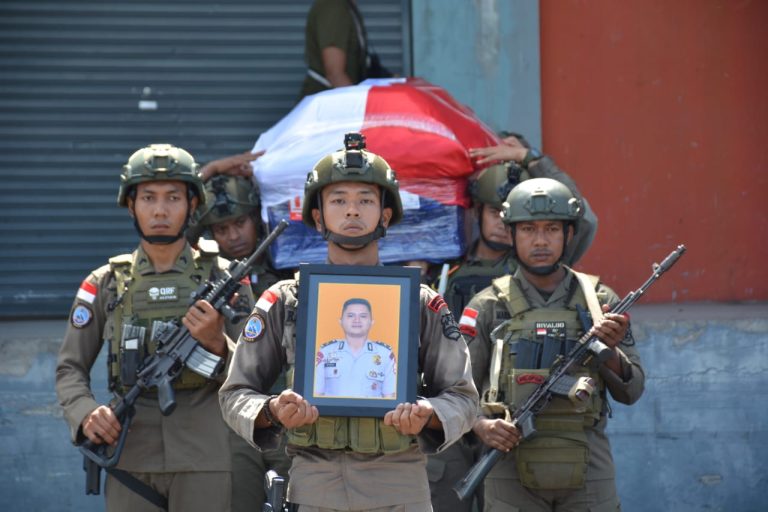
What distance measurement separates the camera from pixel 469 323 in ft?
18.1

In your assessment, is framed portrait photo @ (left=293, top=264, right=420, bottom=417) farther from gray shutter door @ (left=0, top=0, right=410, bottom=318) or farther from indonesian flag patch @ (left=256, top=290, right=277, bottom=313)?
gray shutter door @ (left=0, top=0, right=410, bottom=318)

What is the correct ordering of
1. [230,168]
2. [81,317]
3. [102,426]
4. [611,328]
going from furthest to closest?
[230,168] < [81,317] < [611,328] < [102,426]

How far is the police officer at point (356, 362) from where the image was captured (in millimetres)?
4117

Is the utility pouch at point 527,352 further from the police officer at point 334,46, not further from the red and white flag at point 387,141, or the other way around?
the police officer at point 334,46

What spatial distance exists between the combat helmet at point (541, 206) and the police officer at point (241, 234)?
1.36 meters

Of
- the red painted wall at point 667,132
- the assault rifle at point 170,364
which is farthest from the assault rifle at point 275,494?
the red painted wall at point 667,132

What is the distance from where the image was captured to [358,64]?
7402 millimetres

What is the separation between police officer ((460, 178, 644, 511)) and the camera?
5.33m

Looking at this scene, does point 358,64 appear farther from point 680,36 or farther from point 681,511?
point 681,511

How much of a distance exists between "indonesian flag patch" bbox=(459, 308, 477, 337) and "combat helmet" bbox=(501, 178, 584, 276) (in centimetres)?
31

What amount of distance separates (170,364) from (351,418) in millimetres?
1271

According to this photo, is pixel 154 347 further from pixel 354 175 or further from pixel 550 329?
pixel 550 329

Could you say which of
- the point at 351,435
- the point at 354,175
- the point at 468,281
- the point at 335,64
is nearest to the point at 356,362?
the point at 351,435

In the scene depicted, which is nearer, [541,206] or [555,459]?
[555,459]
